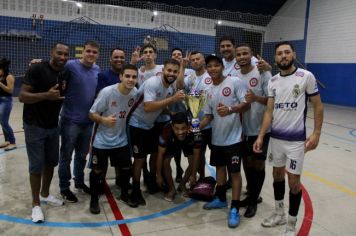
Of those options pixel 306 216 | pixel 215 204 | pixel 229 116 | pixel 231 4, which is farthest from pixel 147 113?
pixel 231 4

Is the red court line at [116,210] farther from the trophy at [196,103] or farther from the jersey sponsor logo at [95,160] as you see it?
the trophy at [196,103]

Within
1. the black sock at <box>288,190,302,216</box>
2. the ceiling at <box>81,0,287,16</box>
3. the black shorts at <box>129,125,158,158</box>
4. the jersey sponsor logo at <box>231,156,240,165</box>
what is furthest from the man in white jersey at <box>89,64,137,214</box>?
the ceiling at <box>81,0,287,16</box>

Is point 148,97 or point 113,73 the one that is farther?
point 113,73

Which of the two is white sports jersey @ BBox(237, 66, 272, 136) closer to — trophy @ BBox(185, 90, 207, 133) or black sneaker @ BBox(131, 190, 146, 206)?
trophy @ BBox(185, 90, 207, 133)

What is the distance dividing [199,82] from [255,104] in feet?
2.74

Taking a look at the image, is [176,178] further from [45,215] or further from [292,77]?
[292,77]

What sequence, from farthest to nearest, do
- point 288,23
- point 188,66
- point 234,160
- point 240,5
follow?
point 288,23 → point 240,5 → point 188,66 → point 234,160

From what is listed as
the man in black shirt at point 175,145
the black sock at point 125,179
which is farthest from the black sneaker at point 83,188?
the man in black shirt at point 175,145

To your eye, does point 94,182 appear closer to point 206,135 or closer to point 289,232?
point 206,135

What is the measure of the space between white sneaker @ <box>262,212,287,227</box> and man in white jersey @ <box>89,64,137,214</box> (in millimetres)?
1771

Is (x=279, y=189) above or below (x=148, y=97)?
below

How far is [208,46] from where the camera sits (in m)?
15.3

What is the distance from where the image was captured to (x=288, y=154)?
3068mm

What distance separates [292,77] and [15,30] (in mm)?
12258
